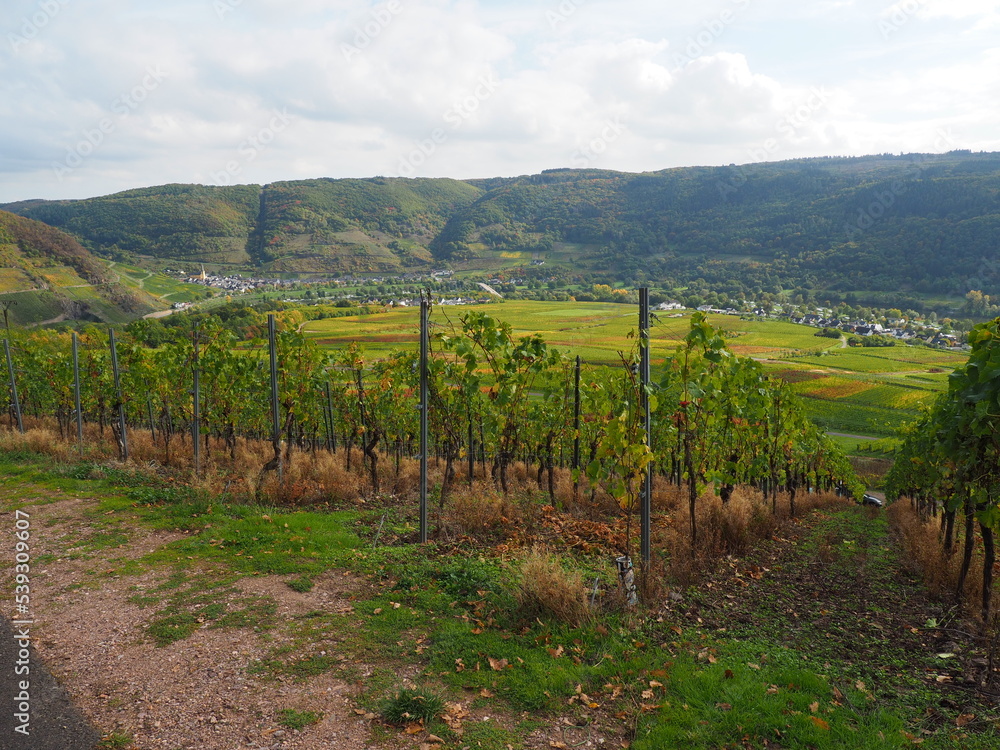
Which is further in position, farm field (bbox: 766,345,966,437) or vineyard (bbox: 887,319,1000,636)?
farm field (bbox: 766,345,966,437)

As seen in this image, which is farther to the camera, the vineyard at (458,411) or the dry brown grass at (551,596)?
the vineyard at (458,411)

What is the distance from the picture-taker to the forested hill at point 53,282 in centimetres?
6131

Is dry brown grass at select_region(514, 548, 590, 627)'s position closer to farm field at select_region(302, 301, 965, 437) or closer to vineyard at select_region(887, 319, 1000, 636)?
vineyard at select_region(887, 319, 1000, 636)

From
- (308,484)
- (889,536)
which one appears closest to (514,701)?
(308,484)

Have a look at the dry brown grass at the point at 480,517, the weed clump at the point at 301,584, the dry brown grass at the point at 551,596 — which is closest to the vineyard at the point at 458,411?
the dry brown grass at the point at 480,517

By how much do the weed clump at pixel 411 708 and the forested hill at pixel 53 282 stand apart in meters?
68.5

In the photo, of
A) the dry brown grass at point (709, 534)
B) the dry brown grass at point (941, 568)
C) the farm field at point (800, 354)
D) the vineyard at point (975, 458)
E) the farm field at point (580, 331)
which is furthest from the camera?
the farm field at point (580, 331)

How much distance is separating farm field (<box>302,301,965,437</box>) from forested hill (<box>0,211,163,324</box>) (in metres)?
28.9

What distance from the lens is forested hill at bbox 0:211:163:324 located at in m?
61.3

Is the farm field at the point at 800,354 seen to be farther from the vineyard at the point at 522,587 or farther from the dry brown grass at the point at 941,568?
the dry brown grass at the point at 941,568

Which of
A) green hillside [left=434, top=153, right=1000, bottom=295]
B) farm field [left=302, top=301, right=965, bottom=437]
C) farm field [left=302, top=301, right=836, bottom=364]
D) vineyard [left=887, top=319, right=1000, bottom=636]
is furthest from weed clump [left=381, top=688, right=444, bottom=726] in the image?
green hillside [left=434, top=153, right=1000, bottom=295]

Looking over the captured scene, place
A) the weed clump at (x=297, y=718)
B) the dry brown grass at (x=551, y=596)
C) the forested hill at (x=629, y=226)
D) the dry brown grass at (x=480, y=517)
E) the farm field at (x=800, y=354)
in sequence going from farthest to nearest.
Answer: the forested hill at (x=629, y=226) < the farm field at (x=800, y=354) < the dry brown grass at (x=480, y=517) < the dry brown grass at (x=551, y=596) < the weed clump at (x=297, y=718)

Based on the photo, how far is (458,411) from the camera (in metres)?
11.9

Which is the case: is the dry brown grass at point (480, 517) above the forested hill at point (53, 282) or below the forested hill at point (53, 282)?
below
